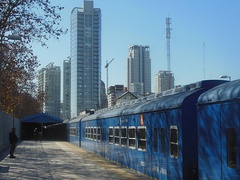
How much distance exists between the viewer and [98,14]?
262 ft

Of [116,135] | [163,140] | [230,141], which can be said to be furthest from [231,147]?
[116,135]

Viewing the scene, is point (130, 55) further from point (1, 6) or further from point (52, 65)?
point (1, 6)

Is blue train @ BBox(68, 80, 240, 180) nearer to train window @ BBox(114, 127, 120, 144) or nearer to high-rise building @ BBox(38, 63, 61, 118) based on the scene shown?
train window @ BBox(114, 127, 120, 144)

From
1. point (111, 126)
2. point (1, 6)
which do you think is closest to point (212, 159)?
point (111, 126)

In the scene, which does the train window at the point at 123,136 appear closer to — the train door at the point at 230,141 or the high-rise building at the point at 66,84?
the train door at the point at 230,141

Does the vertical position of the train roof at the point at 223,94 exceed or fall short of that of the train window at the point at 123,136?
it exceeds it

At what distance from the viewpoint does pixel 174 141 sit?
34.9ft

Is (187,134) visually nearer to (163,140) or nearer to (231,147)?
(163,140)

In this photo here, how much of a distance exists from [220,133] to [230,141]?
0.41 meters

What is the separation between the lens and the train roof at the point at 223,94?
7544 mm

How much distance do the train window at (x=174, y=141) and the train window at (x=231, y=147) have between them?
295 centimetres

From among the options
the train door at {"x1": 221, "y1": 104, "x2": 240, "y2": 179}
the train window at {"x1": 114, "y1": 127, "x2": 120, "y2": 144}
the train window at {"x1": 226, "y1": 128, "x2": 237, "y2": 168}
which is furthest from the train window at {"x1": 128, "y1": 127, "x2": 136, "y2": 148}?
the train window at {"x1": 226, "y1": 128, "x2": 237, "y2": 168}

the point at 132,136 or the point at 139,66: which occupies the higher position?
the point at 139,66

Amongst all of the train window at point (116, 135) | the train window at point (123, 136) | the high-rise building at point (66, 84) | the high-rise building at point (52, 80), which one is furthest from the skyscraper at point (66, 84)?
the train window at point (123, 136)
